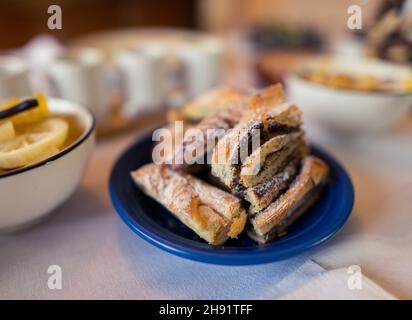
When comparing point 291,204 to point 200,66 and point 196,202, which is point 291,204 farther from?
point 200,66

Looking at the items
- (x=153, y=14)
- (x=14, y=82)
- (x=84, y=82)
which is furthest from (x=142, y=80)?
(x=153, y=14)

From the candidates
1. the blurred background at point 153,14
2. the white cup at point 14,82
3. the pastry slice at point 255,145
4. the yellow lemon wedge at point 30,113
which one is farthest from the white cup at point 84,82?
the blurred background at point 153,14

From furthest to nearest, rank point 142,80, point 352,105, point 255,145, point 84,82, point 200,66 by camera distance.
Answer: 1. point 200,66
2. point 142,80
3. point 84,82
4. point 352,105
5. point 255,145

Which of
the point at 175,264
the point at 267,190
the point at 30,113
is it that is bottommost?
the point at 175,264

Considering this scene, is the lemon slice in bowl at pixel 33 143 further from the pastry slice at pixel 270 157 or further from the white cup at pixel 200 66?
the white cup at pixel 200 66

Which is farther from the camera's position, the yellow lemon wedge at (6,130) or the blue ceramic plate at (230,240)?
the yellow lemon wedge at (6,130)
